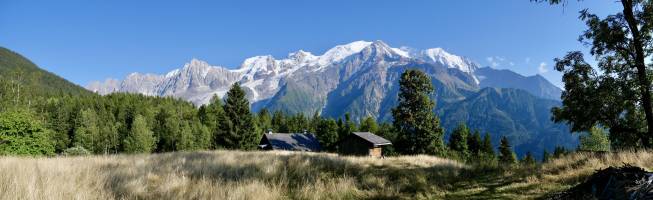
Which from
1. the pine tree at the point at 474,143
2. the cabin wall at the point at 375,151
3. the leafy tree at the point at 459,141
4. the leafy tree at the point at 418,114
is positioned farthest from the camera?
the pine tree at the point at 474,143

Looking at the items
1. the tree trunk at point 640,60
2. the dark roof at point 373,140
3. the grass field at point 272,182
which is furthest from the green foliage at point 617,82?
the dark roof at point 373,140

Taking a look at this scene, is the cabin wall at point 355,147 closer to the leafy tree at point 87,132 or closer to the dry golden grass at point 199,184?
the dry golden grass at point 199,184

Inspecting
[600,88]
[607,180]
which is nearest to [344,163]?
[607,180]

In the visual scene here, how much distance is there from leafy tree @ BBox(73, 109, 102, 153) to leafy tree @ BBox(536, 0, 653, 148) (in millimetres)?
85613

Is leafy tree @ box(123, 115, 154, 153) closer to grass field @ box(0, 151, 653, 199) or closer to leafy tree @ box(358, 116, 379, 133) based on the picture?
leafy tree @ box(358, 116, 379, 133)

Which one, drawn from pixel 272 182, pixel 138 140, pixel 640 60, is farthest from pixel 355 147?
pixel 138 140

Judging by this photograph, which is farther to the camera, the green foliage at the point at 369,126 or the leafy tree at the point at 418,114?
the green foliage at the point at 369,126

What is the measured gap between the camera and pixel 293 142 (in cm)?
6581

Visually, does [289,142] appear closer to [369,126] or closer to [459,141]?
[369,126]

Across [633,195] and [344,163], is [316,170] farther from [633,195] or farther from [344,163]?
[633,195]

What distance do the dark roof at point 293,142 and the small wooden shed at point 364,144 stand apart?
420 inches

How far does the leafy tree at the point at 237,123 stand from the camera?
211ft

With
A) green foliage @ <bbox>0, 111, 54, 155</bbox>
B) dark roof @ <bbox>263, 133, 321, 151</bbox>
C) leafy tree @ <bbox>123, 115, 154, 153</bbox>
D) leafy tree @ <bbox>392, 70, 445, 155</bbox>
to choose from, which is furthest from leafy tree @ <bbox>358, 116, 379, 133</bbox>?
green foliage @ <bbox>0, 111, 54, 155</bbox>

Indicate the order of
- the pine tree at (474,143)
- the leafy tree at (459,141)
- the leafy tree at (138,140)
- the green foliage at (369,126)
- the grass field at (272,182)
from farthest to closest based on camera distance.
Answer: the green foliage at (369,126)
the pine tree at (474,143)
the leafy tree at (138,140)
the leafy tree at (459,141)
the grass field at (272,182)
